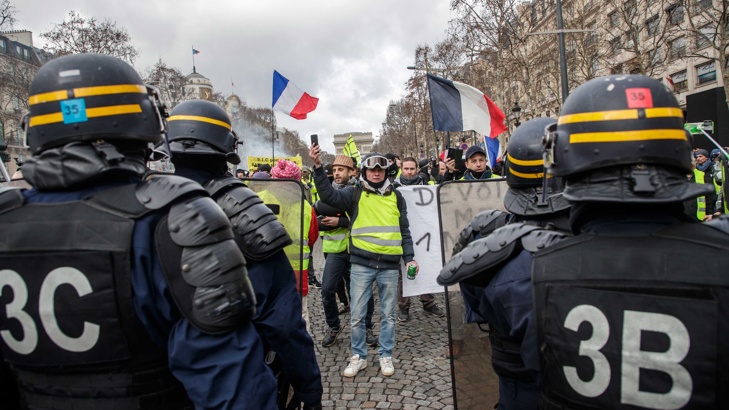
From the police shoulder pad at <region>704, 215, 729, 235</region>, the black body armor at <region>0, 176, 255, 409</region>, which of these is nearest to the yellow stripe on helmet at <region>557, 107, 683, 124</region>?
the police shoulder pad at <region>704, 215, 729, 235</region>

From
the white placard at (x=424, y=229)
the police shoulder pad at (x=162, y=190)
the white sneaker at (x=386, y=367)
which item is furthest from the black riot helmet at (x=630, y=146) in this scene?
the white placard at (x=424, y=229)

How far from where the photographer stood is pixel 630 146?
1.33 metres

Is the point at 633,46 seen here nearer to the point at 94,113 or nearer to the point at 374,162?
the point at 374,162

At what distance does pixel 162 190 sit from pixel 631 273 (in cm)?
134

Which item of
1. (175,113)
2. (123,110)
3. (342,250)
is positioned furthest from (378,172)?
(123,110)

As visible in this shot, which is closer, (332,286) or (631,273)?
(631,273)

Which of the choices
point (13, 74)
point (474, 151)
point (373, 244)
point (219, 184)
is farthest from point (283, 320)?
point (13, 74)

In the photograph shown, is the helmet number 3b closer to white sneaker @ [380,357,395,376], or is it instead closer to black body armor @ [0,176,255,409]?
Result: black body armor @ [0,176,255,409]

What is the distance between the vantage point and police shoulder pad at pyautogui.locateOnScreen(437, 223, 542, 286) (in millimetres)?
1620

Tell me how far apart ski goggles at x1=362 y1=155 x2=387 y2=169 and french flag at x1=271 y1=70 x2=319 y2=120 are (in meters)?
2.94

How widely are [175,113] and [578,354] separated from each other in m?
2.20

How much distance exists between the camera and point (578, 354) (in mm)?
1301

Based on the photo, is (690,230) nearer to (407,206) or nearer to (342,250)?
(407,206)

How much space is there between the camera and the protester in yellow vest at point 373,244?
172 inches
